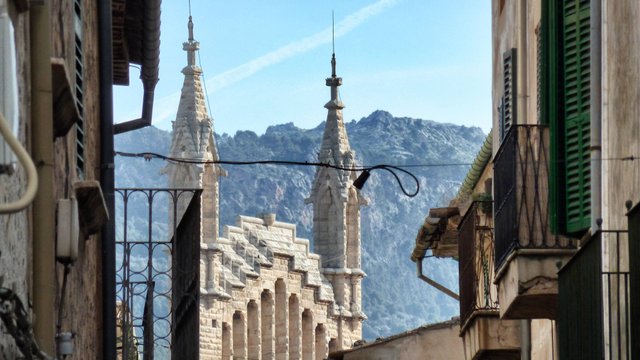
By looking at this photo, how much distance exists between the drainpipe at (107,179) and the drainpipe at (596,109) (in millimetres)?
3324

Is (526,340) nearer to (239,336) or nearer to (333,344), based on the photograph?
(239,336)

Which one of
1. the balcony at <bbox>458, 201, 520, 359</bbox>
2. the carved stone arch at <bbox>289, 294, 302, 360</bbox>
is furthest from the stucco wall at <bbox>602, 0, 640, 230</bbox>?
the carved stone arch at <bbox>289, 294, 302, 360</bbox>

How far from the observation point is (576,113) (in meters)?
12.9

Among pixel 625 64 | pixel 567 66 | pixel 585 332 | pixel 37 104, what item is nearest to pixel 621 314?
pixel 585 332

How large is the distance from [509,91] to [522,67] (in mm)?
645

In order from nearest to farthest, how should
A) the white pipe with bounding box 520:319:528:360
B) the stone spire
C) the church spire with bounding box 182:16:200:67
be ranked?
the white pipe with bounding box 520:319:528:360, the church spire with bounding box 182:16:200:67, the stone spire

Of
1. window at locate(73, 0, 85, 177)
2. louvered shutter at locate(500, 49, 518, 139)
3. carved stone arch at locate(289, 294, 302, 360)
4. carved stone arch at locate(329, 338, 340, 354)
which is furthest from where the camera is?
carved stone arch at locate(289, 294, 302, 360)

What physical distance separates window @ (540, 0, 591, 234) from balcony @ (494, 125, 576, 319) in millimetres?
732

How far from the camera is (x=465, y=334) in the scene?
64.0 feet

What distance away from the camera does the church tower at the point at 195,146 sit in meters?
68.0

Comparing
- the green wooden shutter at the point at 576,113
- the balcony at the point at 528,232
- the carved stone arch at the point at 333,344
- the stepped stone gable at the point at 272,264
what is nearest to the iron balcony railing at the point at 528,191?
the balcony at the point at 528,232

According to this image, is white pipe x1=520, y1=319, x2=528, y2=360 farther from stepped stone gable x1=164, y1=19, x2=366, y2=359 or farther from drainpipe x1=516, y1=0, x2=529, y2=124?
stepped stone gable x1=164, y1=19, x2=366, y2=359

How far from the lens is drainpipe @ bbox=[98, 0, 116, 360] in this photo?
46.2ft

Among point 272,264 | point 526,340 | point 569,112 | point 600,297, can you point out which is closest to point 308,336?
point 272,264
